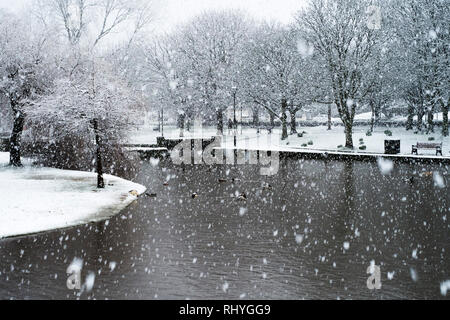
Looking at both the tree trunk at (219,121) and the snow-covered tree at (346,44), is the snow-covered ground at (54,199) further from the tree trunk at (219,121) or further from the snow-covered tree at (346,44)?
the tree trunk at (219,121)

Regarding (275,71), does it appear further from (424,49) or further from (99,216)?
(99,216)

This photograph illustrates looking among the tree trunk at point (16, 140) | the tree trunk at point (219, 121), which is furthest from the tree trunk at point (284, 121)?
the tree trunk at point (16, 140)

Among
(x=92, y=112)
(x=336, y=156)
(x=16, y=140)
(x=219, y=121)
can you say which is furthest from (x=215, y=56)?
(x=92, y=112)

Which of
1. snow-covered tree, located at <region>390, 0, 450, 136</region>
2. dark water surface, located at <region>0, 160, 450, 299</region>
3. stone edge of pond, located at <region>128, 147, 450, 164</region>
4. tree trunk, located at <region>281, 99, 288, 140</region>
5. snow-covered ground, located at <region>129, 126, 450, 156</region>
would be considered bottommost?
dark water surface, located at <region>0, 160, 450, 299</region>

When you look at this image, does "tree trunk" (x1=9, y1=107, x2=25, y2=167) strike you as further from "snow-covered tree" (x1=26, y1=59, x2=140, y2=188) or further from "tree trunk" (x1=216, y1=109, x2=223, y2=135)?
"tree trunk" (x1=216, y1=109, x2=223, y2=135)

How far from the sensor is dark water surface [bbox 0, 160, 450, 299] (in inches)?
295

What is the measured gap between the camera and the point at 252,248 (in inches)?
388

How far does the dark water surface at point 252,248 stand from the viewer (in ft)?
24.6

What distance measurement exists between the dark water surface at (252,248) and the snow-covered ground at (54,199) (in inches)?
26.2

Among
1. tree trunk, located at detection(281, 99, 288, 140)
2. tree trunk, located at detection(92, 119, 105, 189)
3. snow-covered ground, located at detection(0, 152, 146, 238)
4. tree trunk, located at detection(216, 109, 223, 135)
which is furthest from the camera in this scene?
tree trunk, located at detection(216, 109, 223, 135)

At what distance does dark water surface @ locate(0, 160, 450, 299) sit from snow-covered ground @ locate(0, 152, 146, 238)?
2.18 ft

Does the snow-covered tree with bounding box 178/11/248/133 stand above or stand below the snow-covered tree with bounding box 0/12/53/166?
above

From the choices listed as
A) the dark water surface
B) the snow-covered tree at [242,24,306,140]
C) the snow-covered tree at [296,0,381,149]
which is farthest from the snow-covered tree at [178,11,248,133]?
the dark water surface

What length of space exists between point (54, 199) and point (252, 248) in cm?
827
